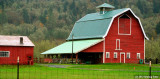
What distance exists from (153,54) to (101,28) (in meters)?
32.5

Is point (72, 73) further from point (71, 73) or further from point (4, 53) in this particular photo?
point (4, 53)

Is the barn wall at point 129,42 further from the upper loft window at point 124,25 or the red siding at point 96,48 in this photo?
the red siding at point 96,48

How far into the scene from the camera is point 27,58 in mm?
60406

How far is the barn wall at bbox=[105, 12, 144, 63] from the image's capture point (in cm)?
7094

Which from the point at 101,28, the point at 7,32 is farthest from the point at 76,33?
the point at 7,32

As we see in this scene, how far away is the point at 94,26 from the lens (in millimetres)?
76375

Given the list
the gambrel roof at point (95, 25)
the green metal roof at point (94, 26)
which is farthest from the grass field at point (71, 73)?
the green metal roof at point (94, 26)

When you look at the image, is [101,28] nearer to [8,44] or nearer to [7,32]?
[8,44]

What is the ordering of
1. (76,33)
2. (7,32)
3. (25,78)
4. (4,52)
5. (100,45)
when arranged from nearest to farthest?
1. (25,78)
2. (4,52)
3. (100,45)
4. (76,33)
5. (7,32)

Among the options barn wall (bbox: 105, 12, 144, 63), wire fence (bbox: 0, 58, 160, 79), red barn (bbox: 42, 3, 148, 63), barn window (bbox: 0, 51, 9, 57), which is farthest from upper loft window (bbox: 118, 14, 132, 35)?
barn window (bbox: 0, 51, 9, 57)

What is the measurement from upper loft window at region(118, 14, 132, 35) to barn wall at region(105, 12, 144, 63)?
0.60 metres

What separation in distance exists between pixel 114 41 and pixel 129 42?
3.15 meters

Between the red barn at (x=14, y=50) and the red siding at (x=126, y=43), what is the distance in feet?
39.4

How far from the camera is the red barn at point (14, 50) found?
192ft
